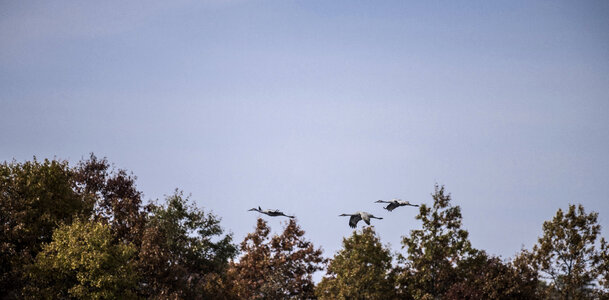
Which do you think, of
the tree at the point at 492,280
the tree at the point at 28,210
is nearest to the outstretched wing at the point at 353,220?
the tree at the point at 492,280

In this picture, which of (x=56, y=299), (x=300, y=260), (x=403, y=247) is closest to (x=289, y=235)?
(x=300, y=260)

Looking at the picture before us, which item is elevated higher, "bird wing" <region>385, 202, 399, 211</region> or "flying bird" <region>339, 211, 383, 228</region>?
"bird wing" <region>385, 202, 399, 211</region>

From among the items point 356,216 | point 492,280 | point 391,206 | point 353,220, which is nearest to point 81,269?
point 353,220

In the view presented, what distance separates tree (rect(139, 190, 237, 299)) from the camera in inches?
1892

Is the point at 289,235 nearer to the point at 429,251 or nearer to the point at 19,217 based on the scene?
the point at 429,251

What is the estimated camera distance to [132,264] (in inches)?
1836

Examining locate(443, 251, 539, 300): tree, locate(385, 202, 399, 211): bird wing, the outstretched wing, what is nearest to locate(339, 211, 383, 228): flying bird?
the outstretched wing

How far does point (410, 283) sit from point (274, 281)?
1155 centimetres

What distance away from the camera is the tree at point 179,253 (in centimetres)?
4806

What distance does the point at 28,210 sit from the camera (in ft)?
155

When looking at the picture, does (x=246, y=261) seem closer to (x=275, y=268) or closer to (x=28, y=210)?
(x=275, y=268)

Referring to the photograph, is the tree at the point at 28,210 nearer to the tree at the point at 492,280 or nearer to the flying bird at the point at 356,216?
the flying bird at the point at 356,216

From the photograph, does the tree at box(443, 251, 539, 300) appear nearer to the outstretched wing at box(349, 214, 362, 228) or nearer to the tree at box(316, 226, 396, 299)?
the tree at box(316, 226, 396, 299)

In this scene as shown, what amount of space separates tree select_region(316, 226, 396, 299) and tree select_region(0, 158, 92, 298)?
1864 cm
